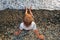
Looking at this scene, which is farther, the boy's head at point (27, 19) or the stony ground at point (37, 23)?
the stony ground at point (37, 23)

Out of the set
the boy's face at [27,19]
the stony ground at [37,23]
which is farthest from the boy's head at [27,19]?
the stony ground at [37,23]

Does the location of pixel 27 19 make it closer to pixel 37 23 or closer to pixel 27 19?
pixel 27 19

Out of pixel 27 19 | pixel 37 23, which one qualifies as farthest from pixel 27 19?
pixel 37 23

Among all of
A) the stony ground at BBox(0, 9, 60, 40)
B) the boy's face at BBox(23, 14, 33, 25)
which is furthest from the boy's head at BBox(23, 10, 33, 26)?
Answer: the stony ground at BBox(0, 9, 60, 40)

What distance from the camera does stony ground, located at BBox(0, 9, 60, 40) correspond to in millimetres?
1946

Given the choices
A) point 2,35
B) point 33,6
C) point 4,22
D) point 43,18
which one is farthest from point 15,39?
point 33,6

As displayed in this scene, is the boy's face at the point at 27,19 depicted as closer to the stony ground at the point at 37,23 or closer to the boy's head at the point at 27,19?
the boy's head at the point at 27,19

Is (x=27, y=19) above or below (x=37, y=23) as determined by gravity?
above

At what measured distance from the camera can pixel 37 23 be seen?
2096 mm

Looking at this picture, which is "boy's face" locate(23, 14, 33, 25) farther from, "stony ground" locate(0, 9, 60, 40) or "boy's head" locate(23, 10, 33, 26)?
"stony ground" locate(0, 9, 60, 40)

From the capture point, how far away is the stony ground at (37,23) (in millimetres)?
1946

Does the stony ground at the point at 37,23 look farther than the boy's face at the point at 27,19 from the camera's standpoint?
Yes

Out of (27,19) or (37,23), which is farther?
(37,23)

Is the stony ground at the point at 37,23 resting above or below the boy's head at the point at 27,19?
below
